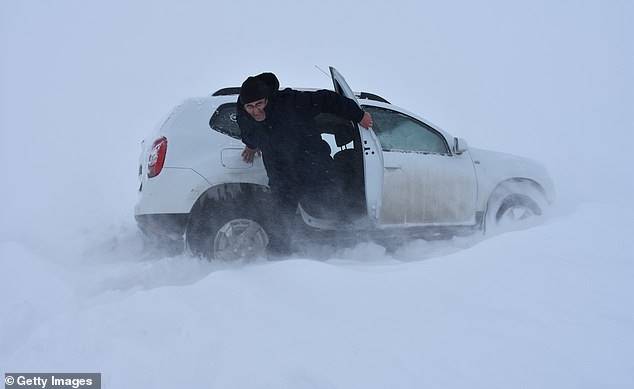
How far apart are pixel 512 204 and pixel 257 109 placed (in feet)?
8.86

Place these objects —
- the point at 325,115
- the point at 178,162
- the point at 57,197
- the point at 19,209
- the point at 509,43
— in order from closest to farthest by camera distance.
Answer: the point at 178,162, the point at 325,115, the point at 19,209, the point at 57,197, the point at 509,43

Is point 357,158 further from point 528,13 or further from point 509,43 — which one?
point 528,13

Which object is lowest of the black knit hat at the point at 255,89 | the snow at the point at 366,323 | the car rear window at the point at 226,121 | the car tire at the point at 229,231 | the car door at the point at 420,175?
the snow at the point at 366,323

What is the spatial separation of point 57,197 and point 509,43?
1843 centimetres

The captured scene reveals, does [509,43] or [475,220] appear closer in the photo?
[475,220]

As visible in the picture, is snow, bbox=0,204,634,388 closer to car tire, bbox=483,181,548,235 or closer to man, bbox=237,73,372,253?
man, bbox=237,73,372,253

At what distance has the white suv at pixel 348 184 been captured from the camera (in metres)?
4.24

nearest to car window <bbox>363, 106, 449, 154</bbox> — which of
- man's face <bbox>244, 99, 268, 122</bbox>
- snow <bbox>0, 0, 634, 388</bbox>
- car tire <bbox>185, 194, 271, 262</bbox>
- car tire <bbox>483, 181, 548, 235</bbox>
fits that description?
car tire <bbox>483, 181, 548, 235</bbox>

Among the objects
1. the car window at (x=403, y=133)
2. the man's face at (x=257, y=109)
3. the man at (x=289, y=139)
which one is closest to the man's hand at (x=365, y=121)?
the man at (x=289, y=139)

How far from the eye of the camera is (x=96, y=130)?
1268 centimetres

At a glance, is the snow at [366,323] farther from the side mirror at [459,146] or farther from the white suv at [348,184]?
the side mirror at [459,146]

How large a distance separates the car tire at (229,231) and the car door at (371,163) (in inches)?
34.9

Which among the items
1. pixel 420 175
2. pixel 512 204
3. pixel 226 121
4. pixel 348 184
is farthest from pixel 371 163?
pixel 512 204

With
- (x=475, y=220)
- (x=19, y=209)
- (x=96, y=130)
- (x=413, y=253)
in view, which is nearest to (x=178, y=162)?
(x=413, y=253)
